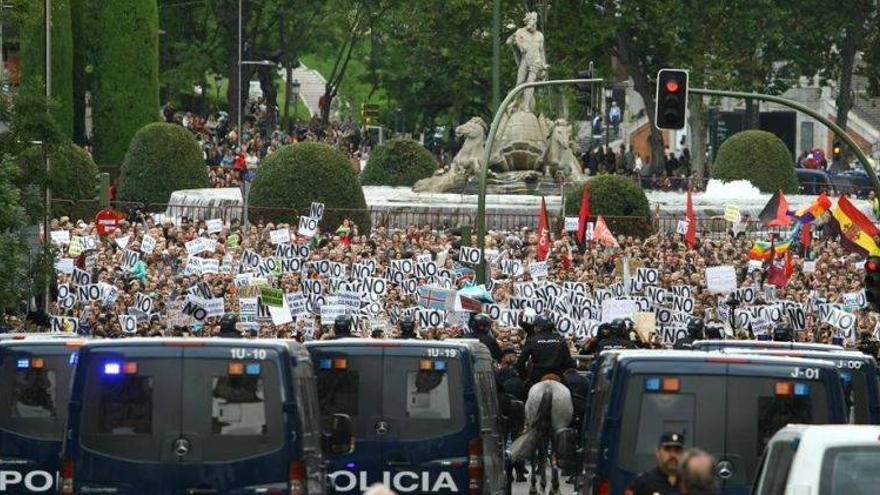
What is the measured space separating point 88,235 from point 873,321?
1329 centimetres

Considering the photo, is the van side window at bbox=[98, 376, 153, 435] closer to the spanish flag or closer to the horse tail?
the horse tail

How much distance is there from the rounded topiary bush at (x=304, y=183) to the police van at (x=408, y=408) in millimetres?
30998

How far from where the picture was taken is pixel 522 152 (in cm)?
5297

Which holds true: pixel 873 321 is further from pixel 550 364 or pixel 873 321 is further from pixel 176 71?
pixel 176 71

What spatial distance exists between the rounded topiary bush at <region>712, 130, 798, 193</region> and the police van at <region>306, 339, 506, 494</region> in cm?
4244

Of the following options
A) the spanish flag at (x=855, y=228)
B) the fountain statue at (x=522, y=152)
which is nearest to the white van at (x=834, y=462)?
the spanish flag at (x=855, y=228)

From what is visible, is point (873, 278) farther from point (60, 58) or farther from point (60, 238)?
point (60, 58)

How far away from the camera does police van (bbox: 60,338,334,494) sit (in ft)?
47.0

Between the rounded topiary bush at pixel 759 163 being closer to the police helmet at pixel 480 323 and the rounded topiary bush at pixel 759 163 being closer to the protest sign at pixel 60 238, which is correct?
the protest sign at pixel 60 238

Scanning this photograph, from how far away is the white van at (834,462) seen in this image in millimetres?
11180

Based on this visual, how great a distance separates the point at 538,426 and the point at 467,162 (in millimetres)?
32370

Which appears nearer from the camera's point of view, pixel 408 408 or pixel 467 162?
pixel 408 408

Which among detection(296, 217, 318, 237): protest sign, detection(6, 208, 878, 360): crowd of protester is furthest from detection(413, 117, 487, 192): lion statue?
detection(296, 217, 318, 237): protest sign

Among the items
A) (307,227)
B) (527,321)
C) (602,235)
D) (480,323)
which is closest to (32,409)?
(480,323)
